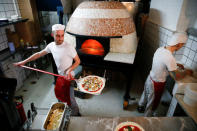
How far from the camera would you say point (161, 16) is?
296cm

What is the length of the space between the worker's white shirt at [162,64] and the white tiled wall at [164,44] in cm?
60

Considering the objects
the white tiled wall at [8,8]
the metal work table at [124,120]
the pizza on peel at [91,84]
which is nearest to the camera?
the metal work table at [124,120]

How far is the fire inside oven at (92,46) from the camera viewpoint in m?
2.97

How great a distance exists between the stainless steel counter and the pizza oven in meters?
1.37

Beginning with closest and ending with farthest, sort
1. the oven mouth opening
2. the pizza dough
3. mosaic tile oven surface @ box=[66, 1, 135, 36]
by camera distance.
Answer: the pizza dough
mosaic tile oven surface @ box=[66, 1, 135, 36]
the oven mouth opening

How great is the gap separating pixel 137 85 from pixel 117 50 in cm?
121

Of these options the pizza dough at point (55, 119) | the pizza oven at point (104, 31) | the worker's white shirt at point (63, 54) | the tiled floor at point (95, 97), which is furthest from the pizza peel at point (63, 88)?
the pizza oven at point (104, 31)

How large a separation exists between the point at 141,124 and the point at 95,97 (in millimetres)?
1851

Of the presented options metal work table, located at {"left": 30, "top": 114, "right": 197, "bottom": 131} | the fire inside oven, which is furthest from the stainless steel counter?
the fire inside oven

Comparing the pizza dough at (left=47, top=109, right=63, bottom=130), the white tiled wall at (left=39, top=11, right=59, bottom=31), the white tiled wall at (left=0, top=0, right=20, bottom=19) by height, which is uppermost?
the white tiled wall at (left=0, top=0, right=20, bottom=19)

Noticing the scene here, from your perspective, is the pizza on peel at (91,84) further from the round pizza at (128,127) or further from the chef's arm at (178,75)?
the chef's arm at (178,75)

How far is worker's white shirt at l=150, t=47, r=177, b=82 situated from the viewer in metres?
1.98

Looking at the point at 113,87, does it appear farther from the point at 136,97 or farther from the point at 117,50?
the point at 117,50

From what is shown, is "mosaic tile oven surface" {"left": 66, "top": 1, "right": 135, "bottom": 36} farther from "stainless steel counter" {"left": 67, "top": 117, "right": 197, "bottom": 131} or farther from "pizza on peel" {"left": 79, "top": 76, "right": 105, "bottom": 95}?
"stainless steel counter" {"left": 67, "top": 117, "right": 197, "bottom": 131}
